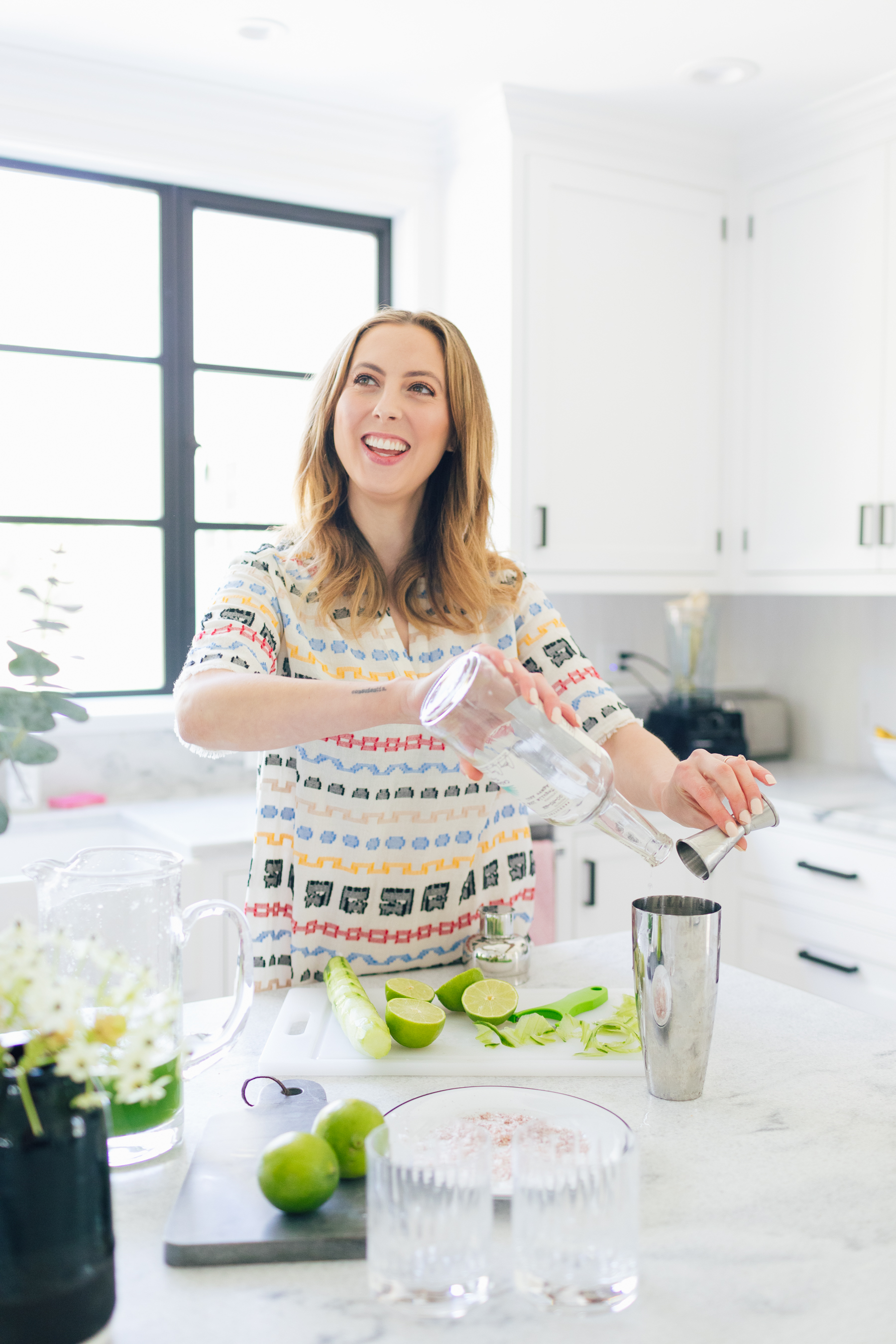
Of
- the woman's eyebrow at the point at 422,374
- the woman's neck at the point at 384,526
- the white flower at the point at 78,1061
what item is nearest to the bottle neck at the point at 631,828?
the white flower at the point at 78,1061

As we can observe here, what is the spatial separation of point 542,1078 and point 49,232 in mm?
2534

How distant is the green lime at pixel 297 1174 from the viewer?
0.77m

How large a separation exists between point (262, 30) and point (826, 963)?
2.38m

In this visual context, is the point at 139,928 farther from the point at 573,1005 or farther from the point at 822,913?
the point at 822,913

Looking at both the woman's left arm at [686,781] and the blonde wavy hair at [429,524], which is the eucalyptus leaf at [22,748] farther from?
the blonde wavy hair at [429,524]

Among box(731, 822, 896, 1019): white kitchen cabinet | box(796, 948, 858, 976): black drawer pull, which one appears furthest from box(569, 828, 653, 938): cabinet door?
box(796, 948, 858, 976): black drawer pull

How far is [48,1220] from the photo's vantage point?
658 mm

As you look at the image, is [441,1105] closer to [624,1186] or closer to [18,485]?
[624,1186]

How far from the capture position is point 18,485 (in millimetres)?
2801

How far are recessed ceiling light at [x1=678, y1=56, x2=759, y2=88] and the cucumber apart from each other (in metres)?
2.25

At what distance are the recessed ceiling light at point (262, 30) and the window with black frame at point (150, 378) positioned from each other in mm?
585

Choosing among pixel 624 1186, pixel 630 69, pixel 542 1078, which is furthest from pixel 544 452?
pixel 624 1186

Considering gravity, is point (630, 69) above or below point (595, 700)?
above

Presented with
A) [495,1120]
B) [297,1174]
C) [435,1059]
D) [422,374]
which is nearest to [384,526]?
[422,374]
